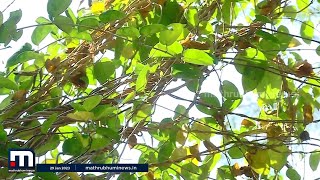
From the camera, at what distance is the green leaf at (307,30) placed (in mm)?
1029

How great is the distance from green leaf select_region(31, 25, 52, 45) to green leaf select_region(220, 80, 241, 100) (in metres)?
0.31

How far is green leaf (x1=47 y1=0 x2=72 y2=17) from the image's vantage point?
833mm

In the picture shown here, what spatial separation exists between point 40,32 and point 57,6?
0.10m

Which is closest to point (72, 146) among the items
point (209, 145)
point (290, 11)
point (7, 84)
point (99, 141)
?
point (99, 141)

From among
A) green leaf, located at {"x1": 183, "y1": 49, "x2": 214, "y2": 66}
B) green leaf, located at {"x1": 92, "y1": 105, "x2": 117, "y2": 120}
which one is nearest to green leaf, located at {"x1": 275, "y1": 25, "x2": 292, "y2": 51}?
green leaf, located at {"x1": 183, "y1": 49, "x2": 214, "y2": 66}

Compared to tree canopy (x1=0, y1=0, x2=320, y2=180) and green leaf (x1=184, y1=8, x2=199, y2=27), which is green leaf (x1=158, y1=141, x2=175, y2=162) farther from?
green leaf (x1=184, y1=8, x2=199, y2=27)

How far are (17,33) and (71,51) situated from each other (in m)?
0.14

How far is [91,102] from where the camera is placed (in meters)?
0.88

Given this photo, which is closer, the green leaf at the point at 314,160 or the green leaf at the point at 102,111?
the green leaf at the point at 102,111

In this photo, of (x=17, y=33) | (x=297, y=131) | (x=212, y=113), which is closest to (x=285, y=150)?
(x=297, y=131)

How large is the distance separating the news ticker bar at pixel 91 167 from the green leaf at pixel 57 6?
0.27m

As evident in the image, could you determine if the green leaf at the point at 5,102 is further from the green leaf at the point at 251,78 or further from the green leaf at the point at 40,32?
the green leaf at the point at 251,78

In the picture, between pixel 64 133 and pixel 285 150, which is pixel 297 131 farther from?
pixel 64 133

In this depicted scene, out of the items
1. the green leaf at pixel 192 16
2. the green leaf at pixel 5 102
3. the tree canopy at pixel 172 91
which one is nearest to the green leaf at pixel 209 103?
the tree canopy at pixel 172 91
